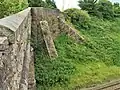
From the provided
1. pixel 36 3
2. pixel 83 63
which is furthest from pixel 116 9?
pixel 83 63

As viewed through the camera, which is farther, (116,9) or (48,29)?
(116,9)

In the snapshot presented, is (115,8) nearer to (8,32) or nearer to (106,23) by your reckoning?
(106,23)

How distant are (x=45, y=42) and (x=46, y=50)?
318 mm

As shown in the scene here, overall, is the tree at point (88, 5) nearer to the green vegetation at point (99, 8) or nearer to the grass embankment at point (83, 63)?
the green vegetation at point (99, 8)

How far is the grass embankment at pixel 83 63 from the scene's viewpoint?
9.66m

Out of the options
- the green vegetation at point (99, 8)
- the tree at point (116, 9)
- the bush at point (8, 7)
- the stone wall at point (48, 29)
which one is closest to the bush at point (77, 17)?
the stone wall at point (48, 29)

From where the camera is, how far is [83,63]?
38.4ft

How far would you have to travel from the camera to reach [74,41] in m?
13.2

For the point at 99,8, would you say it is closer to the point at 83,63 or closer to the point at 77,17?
the point at 77,17

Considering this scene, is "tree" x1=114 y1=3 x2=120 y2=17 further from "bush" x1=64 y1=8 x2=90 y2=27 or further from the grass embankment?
"bush" x1=64 y1=8 x2=90 y2=27

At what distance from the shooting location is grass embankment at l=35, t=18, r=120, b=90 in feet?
31.7

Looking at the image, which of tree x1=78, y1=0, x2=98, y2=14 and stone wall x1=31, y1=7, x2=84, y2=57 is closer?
stone wall x1=31, y1=7, x2=84, y2=57

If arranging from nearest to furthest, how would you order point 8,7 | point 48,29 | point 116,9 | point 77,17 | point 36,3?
point 48,29
point 8,7
point 77,17
point 36,3
point 116,9

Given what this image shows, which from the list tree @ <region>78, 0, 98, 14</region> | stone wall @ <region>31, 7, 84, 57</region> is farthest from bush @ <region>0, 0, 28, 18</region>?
tree @ <region>78, 0, 98, 14</region>
